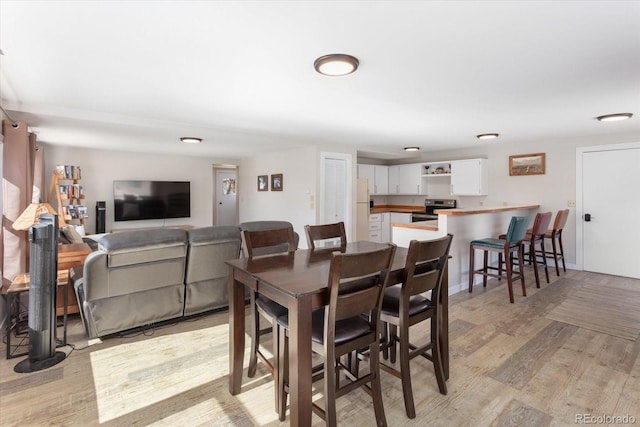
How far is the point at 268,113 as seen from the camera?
373cm

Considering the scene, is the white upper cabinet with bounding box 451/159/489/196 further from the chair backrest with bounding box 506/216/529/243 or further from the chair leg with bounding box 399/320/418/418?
the chair leg with bounding box 399/320/418/418

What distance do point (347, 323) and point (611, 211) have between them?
5233mm

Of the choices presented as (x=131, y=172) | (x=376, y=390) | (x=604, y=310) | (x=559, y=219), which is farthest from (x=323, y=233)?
(x=131, y=172)

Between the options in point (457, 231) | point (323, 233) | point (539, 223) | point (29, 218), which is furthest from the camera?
point (539, 223)

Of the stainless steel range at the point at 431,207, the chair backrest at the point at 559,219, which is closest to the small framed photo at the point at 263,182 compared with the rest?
the stainless steel range at the point at 431,207

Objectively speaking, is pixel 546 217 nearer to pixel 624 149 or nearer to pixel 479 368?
pixel 624 149

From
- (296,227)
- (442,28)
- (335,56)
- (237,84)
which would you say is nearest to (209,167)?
(296,227)

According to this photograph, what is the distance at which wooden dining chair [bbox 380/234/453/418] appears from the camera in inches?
72.6

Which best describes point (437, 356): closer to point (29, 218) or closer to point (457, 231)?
point (457, 231)

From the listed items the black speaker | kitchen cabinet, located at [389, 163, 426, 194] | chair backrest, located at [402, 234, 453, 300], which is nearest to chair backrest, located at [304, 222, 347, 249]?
chair backrest, located at [402, 234, 453, 300]

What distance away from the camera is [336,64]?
7.38 ft

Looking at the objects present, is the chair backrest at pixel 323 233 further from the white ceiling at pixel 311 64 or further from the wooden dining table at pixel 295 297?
the white ceiling at pixel 311 64

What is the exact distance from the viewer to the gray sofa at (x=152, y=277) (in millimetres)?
2746

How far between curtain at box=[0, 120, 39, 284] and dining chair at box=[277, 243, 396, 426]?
3.10m
